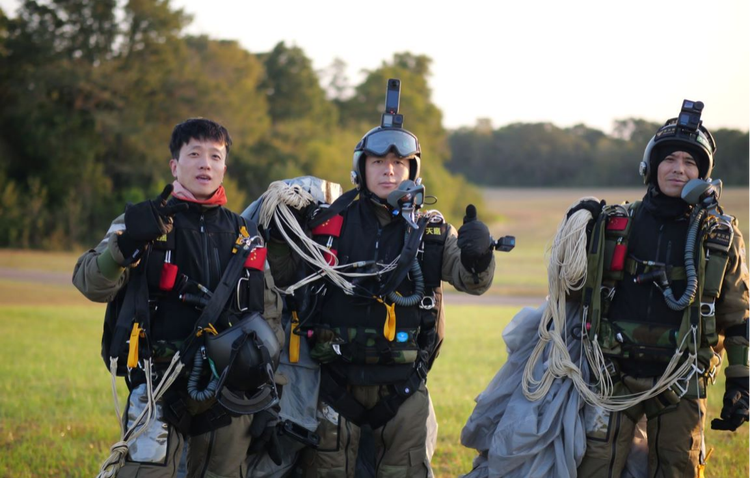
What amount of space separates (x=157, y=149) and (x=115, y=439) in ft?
104

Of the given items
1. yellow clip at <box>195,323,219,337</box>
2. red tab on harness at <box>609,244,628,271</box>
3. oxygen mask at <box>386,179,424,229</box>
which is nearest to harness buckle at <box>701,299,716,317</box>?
red tab on harness at <box>609,244,628,271</box>

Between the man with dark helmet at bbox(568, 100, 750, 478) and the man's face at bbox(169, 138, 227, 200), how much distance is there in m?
2.27

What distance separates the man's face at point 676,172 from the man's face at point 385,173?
5.05 feet

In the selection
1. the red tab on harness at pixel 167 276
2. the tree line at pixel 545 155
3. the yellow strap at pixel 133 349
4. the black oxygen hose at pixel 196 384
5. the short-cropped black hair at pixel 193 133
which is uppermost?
the tree line at pixel 545 155

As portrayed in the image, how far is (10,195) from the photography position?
31688 mm

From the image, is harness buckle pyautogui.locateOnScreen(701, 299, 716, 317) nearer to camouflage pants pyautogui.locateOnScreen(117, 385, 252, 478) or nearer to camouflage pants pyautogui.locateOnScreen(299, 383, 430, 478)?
camouflage pants pyautogui.locateOnScreen(299, 383, 430, 478)

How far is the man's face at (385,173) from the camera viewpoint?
436 cm

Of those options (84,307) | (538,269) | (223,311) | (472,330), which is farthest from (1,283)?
(538,269)

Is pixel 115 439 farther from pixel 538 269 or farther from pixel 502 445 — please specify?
pixel 538 269

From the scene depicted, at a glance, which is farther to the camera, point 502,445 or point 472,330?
point 472,330

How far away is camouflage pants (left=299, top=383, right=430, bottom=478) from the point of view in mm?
4184

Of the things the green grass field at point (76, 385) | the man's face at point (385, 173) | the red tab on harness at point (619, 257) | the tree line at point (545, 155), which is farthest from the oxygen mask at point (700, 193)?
the tree line at point (545, 155)

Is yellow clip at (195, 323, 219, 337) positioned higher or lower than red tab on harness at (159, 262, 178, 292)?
lower

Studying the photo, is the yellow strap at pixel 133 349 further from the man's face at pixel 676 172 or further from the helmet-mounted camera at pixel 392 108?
the man's face at pixel 676 172
